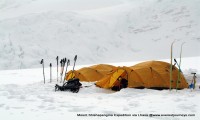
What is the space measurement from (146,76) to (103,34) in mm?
41616

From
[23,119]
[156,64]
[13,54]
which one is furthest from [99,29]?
[23,119]

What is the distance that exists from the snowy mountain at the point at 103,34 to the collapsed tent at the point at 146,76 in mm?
28621

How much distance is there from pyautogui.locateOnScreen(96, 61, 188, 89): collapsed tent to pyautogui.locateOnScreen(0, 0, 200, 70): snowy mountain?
28.6m

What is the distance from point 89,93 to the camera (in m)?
11.5

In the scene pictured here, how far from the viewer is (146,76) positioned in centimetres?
1213

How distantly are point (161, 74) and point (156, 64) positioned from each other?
73 cm

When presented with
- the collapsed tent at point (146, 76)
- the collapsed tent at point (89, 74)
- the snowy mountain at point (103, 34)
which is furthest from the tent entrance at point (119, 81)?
the snowy mountain at point (103, 34)

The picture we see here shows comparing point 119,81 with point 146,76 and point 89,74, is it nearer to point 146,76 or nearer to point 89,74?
point 146,76

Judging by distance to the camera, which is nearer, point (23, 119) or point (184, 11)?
point (23, 119)

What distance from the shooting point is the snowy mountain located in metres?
44.2

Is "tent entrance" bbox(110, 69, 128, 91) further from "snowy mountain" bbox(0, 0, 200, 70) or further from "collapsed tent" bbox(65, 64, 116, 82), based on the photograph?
"snowy mountain" bbox(0, 0, 200, 70)

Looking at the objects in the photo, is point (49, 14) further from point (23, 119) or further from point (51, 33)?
point (23, 119)

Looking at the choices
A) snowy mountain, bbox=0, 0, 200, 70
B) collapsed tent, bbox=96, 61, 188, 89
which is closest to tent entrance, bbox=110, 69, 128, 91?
collapsed tent, bbox=96, 61, 188, 89

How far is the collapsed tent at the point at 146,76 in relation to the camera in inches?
472
